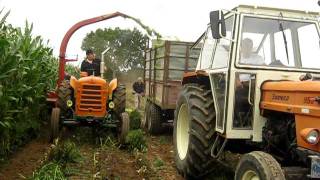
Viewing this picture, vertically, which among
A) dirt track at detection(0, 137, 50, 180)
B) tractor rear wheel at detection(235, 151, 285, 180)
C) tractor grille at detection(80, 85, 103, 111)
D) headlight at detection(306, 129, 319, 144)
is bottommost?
dirt track at detection(0, 137, 50, 180)

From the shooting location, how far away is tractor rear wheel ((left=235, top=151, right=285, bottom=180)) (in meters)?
4.34

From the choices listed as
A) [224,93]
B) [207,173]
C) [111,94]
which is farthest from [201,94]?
[111,94]

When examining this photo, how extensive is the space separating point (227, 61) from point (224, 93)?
15.0 inches

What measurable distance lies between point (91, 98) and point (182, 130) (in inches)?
112

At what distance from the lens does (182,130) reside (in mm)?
7188

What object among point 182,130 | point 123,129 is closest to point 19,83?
point 123,129

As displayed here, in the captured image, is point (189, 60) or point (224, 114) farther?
point (189, 60)

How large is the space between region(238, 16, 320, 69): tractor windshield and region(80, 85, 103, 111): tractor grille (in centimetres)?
438

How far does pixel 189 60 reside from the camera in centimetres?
1027

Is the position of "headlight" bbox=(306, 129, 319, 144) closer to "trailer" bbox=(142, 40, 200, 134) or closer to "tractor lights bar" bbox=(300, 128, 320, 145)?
"tractor lights bar" bbox=(300, 128, 320, 145)

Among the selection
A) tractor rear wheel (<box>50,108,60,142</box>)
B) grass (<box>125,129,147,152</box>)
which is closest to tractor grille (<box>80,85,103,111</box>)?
tractor rear wheel (<box>50,108,60,142</box>)

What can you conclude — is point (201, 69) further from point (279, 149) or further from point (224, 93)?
point (279, 149)

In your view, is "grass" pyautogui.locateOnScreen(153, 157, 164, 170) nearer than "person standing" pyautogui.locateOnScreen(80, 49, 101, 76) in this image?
Yes

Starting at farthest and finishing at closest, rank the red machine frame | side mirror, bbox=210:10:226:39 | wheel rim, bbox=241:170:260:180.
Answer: the red machine frame
side mirror, bbox=210:10:226:39
wheel rim, bbox=241:170:260:180
